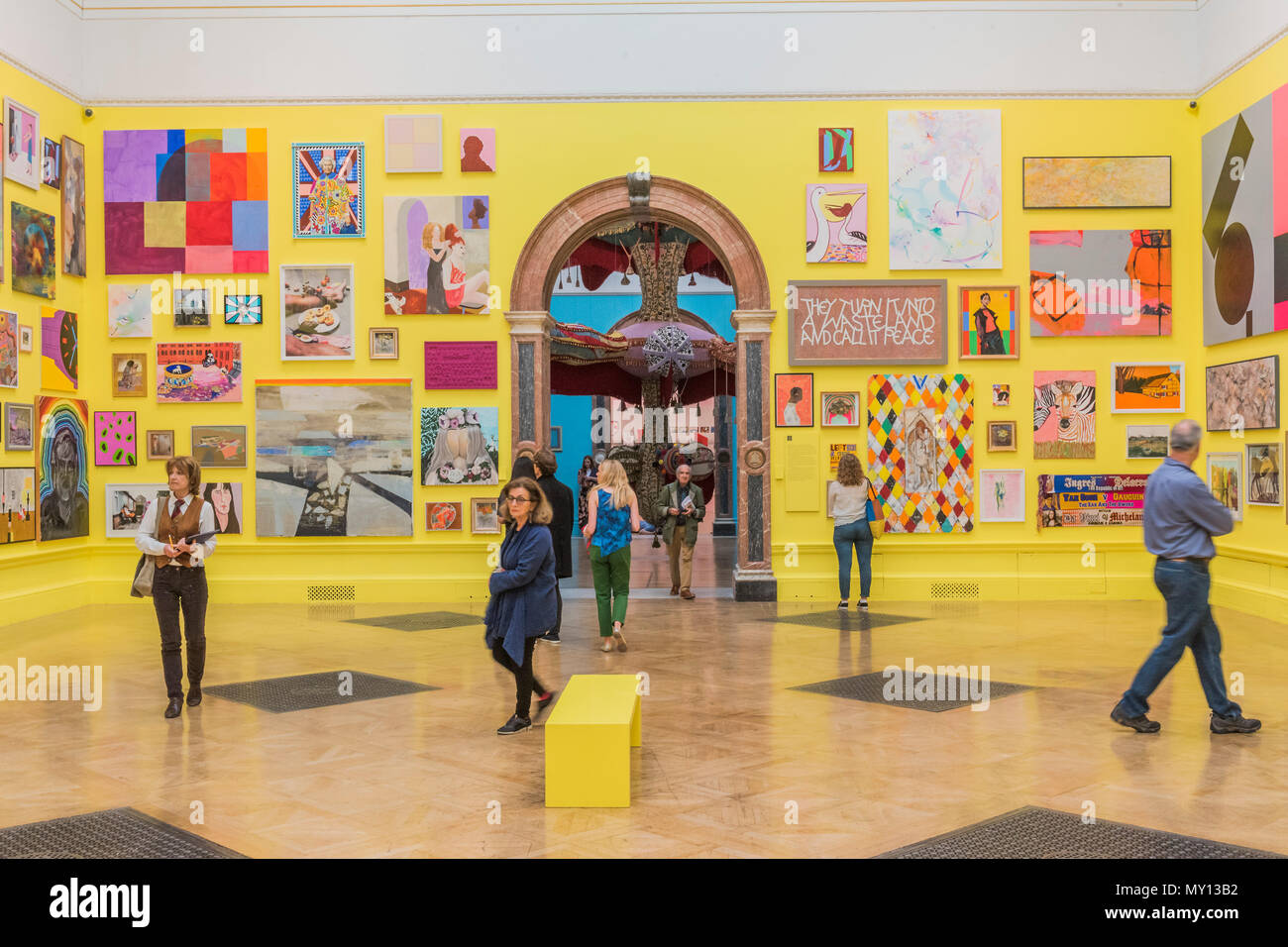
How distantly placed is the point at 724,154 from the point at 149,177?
242 inches

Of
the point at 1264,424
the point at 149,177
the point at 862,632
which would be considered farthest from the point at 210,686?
the point at 1264,424

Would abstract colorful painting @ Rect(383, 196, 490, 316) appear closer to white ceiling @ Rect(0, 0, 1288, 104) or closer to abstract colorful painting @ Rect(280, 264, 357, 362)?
abstract colorful painting @ Rect(280, 264, 357, 362)

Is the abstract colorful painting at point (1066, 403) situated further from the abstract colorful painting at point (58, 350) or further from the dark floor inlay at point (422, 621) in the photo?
the abstract colorful painting at point (58, 350)

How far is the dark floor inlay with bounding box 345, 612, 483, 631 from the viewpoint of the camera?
32.1ft

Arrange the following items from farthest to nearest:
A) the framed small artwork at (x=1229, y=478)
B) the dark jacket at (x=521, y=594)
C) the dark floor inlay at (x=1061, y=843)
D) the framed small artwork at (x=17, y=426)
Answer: the framed small artwork at (x=1229, y=478)
the framed small artwork at (x=17, y=426)
the dark jacket at (x=521, y=594)
the dark floor inlay at (x=1061, y=843)

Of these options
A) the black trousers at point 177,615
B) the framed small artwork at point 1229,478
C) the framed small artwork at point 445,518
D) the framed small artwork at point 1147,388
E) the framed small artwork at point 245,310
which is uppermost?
the framed small artwork at point 245,310

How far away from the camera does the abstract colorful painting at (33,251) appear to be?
1023cm

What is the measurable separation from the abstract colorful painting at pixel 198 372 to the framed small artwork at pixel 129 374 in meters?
0.17

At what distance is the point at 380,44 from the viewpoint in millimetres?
11547

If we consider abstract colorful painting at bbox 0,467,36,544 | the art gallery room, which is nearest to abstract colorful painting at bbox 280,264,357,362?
the art gallery room

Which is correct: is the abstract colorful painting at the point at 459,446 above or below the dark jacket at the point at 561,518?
above

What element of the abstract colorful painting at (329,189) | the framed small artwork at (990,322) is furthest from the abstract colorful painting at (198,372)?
the framed small artwork at (990,322)

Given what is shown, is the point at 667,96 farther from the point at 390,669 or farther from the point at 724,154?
the point at 390,669

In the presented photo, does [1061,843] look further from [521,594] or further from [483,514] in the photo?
[483,514]
